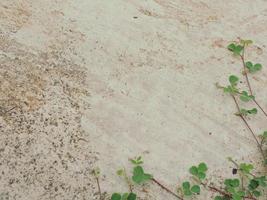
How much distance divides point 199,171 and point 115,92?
0.74 metres

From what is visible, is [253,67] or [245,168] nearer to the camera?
[245,168]

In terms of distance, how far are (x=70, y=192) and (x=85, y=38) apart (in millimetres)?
1216

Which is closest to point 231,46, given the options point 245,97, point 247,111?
point 245,97

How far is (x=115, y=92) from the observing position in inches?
118

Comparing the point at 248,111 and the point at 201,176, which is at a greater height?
the point at 248,111

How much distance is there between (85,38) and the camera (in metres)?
3.28

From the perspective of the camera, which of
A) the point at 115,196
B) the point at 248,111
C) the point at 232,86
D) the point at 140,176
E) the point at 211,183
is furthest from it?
the point at 232,86

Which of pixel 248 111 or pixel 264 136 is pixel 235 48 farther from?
pixel 264 136

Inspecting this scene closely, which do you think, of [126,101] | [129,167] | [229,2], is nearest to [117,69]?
[126,101]

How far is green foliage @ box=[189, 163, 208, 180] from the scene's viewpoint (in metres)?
2.64

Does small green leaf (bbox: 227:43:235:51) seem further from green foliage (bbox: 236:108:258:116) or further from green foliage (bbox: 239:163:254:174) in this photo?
green foliage (bbox: 239:163:254:174)

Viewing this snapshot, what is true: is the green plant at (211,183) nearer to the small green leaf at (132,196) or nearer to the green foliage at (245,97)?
the small green leaf at (132,196)

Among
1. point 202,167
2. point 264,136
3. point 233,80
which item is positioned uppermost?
point 233,80

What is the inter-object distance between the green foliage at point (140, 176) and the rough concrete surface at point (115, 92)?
0.06 m
